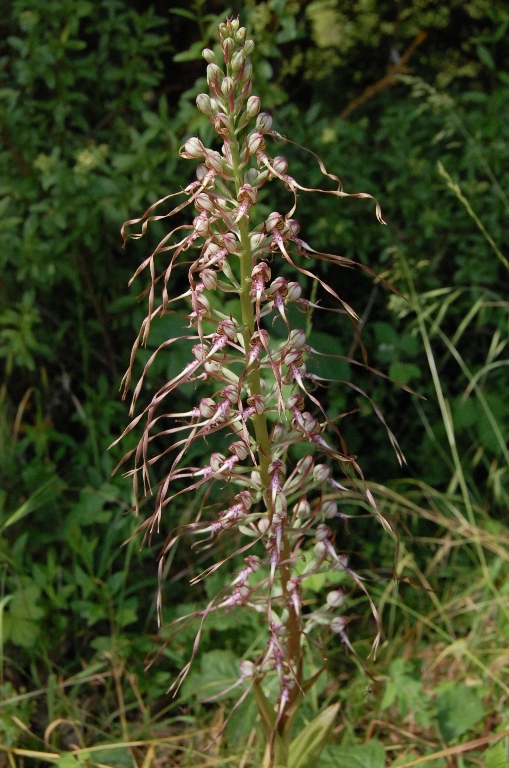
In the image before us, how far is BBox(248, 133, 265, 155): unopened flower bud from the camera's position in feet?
3.76

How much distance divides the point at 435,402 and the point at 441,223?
68 centimetres

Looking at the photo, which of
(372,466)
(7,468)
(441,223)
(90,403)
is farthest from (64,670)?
(441,223)

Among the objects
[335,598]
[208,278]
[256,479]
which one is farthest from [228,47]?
[335,598]

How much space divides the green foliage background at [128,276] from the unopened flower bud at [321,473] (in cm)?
85

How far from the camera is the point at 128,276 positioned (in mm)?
2639

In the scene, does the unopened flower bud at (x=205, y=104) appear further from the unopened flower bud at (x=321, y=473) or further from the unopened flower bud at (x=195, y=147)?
the unopened flower bud at (x=321, y=473)

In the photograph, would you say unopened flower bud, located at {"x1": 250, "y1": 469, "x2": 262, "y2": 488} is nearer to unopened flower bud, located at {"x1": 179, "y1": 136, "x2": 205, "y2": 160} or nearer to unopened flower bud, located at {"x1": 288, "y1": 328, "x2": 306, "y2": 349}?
unopened flower bud, located at {"x1": 288, "y1": 328, "x2": 306, "y2": 349}

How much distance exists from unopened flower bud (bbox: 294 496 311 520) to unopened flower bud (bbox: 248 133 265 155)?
1.89 feet

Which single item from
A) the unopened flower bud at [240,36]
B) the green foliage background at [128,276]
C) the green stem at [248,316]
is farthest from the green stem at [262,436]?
the green foliage background at [128,276]

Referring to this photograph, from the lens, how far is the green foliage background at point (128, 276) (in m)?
2.19

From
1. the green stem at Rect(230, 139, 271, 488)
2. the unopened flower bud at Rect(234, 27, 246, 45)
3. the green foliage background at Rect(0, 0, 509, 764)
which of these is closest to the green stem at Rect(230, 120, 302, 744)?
the green stem at Rect(230, 139, 271, 488)

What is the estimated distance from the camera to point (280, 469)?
4.24 feet

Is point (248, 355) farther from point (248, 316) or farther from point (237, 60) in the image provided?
point (237, 60)

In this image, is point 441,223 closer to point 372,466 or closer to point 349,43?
point 372,466
